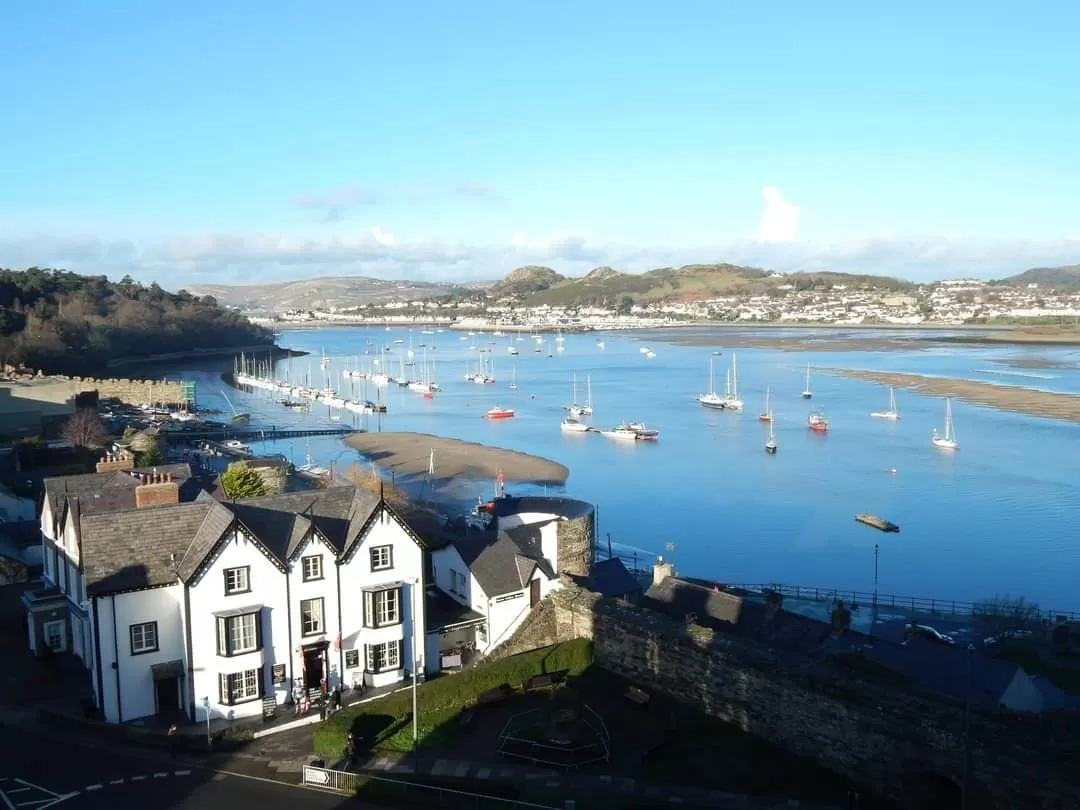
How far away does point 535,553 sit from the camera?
67.9 ft

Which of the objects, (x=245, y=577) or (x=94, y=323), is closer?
(x=245, y=577)

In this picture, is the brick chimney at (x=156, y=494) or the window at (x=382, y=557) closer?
the window at (x=382, y=557)

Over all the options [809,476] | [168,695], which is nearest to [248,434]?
[809,476]

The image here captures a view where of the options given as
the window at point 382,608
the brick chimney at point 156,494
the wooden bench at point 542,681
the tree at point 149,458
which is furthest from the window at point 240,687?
the tree at point 149,458

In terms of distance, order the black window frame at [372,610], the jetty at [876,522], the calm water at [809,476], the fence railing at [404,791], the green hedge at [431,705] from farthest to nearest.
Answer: the jetty at [876,522], the calm water at [809,476], the black window frame at [372,610], the green hedge at [431,705], the fence railing at [404,791]

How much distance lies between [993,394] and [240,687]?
7713 centimetres

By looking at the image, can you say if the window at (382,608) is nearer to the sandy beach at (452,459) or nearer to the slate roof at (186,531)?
the slate roof at (186,531)

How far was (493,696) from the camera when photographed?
52.6 ft

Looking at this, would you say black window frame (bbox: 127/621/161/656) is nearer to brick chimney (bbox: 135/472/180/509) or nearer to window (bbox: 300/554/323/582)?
window (bbox: 300/554/323/582)

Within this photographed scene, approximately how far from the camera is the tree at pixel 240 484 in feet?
70.4

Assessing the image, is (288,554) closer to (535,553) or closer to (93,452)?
(535,553)

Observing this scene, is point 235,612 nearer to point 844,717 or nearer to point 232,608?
point 232,608

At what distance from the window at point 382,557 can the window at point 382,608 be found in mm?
469

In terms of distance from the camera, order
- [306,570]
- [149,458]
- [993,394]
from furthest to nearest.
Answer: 1. [993,394]
2. [149,458]
3. [306,570]
